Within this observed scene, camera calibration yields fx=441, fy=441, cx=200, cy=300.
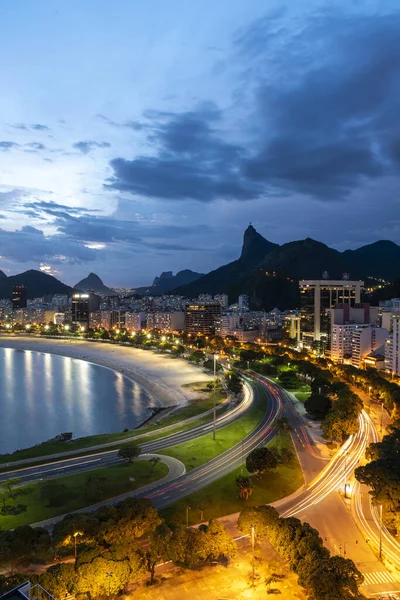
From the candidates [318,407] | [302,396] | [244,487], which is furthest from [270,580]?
[302,396]

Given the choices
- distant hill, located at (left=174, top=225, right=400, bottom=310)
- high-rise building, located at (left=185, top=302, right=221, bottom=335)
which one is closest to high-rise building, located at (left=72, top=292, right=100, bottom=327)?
high-rise building, located at (left=185, top=302, right=221, bottom=335)

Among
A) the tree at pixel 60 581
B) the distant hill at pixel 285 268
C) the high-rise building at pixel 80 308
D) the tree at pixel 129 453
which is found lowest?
the tree at pixel 129 453

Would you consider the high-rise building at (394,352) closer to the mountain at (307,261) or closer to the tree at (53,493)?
the tree at (53,493)

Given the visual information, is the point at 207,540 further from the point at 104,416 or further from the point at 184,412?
the point at 104,416

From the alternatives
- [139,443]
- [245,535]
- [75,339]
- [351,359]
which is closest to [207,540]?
[245,535]

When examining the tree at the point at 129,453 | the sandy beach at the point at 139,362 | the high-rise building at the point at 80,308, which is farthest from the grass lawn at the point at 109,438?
the high-rise building at the point at 80,308

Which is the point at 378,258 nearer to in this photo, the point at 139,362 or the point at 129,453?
the point at 139,362
